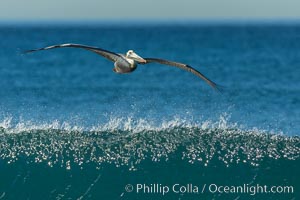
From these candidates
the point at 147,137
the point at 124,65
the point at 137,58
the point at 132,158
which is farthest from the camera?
the point at 147,137

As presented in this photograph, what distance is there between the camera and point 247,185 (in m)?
26.6

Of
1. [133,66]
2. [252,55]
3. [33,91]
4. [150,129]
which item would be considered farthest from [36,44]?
[133,66]

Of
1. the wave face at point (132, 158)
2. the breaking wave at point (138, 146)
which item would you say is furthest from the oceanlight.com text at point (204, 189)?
the breaking wave at point (138, 146)

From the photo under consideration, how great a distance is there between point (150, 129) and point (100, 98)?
18.5 meters

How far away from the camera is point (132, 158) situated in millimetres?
28031

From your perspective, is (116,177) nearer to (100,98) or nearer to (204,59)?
(100,98)

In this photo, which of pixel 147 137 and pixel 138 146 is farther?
pixel 147 137

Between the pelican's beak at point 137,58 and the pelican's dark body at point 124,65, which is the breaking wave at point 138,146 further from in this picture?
the pelican's beak at point 137,58

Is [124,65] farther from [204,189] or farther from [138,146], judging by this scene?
[138,146]

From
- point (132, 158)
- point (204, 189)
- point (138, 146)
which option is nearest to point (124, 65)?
point (204, 189)

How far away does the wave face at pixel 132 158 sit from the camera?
26.6 m

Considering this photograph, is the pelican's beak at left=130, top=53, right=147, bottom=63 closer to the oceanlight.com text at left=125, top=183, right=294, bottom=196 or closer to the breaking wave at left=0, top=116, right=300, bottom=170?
the oceanlight.com text at left=125, top=183, right=294, bottom=196

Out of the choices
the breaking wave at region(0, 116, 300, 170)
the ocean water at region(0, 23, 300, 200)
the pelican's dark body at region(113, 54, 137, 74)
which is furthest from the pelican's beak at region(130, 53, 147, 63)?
the breaking wave at region(0, 116, 300, 170)

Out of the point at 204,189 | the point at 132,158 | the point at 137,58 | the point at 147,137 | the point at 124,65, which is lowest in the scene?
the point at 204,189
